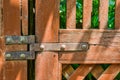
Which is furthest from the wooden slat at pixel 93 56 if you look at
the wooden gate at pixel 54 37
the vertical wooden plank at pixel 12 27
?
the vertical wooden plank at pixel 12 27

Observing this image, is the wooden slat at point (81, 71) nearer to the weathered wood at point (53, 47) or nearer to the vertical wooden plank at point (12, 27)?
the weathered wood at point (53, 47)

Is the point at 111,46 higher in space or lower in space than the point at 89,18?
lower

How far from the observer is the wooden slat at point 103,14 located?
2.64 metres

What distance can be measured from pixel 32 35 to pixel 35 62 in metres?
0.22

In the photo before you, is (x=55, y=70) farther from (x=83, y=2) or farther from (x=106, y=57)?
(x=83, y=2)

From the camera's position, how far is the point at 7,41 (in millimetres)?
2645

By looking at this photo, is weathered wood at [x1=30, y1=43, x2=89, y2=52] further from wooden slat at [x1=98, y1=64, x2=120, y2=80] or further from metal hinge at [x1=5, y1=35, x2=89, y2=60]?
wooden slat at [x1=98, y1=64, x2=120, y2=80]

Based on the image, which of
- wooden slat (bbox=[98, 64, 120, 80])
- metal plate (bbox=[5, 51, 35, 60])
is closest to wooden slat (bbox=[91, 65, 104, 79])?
wooden slat (bbox=[98, 64, 120, 80])

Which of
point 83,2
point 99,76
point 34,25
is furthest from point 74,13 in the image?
point 99,76

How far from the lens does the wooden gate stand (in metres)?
2.64

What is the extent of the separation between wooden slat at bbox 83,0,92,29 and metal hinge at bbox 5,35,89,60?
0.15 m

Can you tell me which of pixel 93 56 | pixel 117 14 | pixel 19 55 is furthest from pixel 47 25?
pixel 117 14

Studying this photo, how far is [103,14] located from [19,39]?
27.2 inches

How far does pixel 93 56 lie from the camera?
8.79 feet
